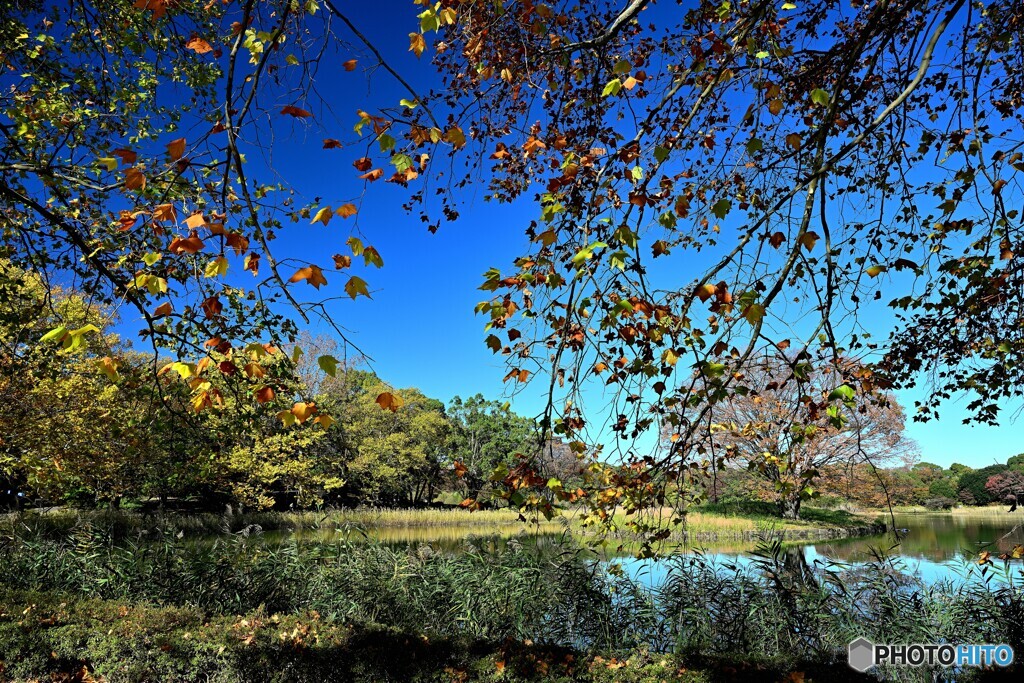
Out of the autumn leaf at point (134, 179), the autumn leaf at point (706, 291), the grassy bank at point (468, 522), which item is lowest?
the grassy bank at point (468, 522)

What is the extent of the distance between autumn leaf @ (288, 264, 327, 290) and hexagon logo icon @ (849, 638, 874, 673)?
4.62 m

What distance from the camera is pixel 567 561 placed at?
5.19m

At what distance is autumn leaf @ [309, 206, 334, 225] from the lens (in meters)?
2.03

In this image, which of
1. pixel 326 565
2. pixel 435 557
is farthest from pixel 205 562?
pixel 435 557

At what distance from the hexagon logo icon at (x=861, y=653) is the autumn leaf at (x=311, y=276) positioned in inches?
182

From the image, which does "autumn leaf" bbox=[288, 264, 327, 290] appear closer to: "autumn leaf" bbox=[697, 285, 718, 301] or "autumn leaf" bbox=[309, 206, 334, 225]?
"autumn leaf" bbox=[309, 206, 334, 225]

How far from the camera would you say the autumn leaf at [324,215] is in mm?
2025

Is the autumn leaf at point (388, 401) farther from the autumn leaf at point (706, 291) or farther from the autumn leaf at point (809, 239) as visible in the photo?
the autumn leaf at point (809, 239)

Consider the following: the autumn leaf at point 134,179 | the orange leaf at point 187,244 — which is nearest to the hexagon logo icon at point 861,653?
the orange leaf at point 187,244

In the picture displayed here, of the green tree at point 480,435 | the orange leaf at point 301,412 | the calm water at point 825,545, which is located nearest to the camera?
the orange leaf at point 301,412

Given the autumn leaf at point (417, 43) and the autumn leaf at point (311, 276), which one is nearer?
the autumn leaf at point (311, 276)

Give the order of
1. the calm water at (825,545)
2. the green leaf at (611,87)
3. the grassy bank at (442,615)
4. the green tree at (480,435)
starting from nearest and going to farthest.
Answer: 1. the green leaf at (611,87)
2. the grassy bank at (442,615)
3. the calm water at (825,545)
4. the green tree at (480,435)

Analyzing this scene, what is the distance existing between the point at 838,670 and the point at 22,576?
7612 mm

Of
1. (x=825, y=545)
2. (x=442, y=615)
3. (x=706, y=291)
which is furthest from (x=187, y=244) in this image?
(x=825, y=545)
